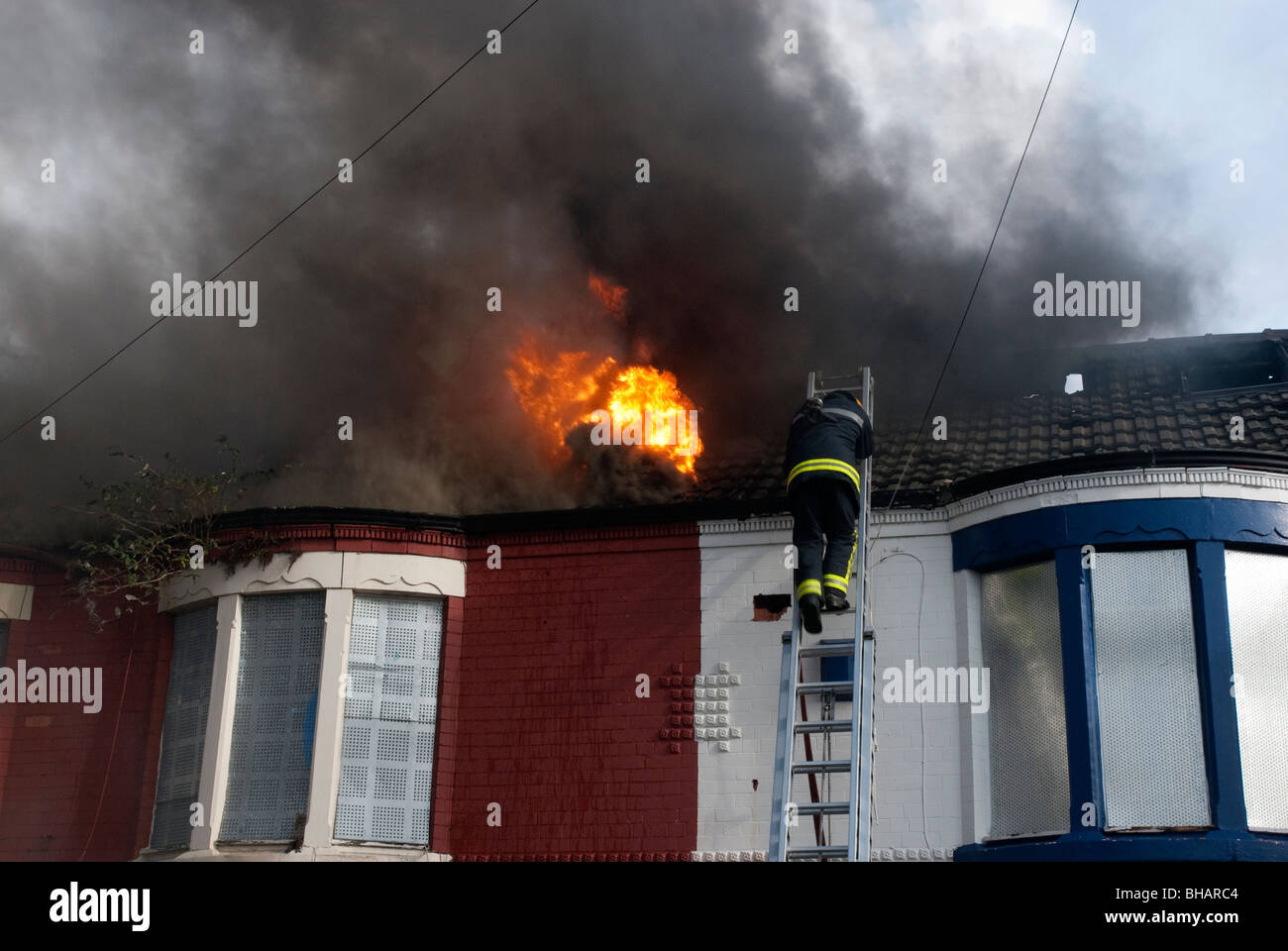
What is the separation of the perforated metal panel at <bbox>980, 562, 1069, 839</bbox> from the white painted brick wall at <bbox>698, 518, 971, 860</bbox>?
287 millimetres

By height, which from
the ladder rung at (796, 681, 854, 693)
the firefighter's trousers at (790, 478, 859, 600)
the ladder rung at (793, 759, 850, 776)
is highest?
the firefighter's trousers at (790, 478, 859, 600)

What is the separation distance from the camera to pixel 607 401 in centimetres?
1476

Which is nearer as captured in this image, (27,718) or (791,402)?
(27,718)

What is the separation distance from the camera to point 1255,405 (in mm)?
13828

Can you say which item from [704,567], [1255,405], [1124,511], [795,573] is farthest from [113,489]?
[1255,405]

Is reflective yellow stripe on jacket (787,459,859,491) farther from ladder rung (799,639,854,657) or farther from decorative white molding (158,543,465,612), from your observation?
decorative white molding (158,543,465,612)

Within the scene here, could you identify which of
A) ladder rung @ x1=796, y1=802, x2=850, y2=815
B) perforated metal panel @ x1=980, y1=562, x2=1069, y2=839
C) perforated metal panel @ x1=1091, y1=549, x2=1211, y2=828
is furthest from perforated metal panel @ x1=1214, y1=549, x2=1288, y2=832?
ladder rung @ x1=796, y1=802, x2=850, y2=815

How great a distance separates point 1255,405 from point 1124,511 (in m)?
3.28

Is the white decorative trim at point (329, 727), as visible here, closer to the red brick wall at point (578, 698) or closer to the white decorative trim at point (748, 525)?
the red brick wall at point (578, 698)

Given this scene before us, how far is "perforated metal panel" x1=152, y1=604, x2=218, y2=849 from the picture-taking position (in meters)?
12.7

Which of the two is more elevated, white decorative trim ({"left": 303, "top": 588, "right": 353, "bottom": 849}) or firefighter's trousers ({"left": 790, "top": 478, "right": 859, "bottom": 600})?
firefighter's trousers ({"left": 790, "top": 478, "right": 859, "bottom": 600})
